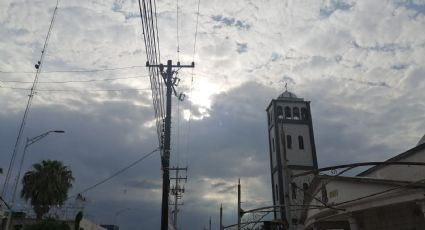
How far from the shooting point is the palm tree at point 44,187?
3700 centimetres

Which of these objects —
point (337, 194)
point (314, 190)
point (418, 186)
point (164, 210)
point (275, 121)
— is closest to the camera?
point (418, 186)

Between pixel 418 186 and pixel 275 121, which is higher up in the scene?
pixel 275 121

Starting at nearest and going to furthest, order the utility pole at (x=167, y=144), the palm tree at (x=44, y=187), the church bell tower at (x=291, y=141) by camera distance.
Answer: the utility pole at (x=167, y=144), the palm tree at (x=44, y=187), the church bell tower at (x=291, y=141)

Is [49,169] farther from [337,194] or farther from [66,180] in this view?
[337,194]

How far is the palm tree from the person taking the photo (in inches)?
1457

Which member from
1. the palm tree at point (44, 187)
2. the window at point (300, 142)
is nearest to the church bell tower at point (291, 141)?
the window at point (300, 142)

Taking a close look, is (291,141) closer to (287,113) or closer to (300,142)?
(300,142)

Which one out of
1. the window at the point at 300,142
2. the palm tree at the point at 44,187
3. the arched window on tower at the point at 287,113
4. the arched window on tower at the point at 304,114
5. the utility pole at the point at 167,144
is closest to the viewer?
the utility pole at the point at 167,144

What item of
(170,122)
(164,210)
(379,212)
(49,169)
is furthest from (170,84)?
(49,169)

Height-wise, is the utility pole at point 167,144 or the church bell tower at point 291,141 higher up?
the church bell tower at point 291,141

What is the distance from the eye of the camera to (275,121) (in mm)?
55531

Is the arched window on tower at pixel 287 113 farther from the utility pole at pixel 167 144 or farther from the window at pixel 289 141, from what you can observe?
the utility pole at pixel 167 144

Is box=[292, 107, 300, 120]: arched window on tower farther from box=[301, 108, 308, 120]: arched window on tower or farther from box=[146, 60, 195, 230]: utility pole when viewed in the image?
box=[146, 60, 195, 230]: utility pole

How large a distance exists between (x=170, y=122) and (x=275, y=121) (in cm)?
3419
